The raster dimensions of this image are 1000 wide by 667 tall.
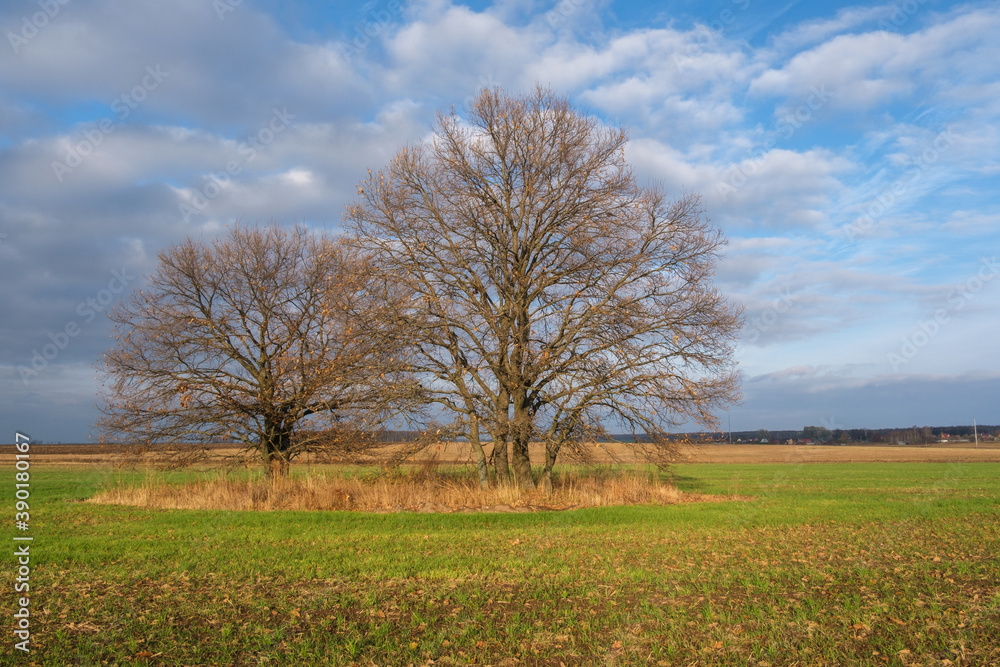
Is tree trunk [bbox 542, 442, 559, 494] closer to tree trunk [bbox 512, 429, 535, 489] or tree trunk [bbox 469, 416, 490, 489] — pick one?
tree trunk [bbox 512, 429, 535, 489]

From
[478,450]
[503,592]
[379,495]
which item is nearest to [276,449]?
[379,495]

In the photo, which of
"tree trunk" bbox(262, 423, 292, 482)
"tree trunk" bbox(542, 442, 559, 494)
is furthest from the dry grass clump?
"tree trunk" bbox(262, 423, 292, 482)

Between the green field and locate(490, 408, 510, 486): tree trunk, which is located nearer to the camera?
the green field

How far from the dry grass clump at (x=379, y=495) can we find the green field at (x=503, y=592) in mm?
2235

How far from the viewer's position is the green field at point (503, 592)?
6832mm

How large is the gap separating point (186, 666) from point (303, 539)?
7341 millimetres

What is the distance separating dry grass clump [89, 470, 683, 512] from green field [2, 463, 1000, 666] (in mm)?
2235

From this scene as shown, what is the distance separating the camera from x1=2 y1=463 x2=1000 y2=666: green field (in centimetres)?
683

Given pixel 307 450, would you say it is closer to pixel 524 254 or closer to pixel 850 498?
pixel 524 254

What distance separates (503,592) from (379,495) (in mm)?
10490

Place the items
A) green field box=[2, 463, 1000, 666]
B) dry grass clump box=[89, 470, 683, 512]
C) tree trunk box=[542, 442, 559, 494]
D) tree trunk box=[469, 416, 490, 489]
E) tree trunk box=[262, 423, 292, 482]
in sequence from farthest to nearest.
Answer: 1. tree trunk box=[262, 423, 292, 482]
2. tree trunk box=[469, 416, 490, 489]
3. tree trunk box=[542, 442, 559, 494]
4. dry grass clump box=[89, 470, 683, 512]
5. green field box=[2, 463, 1000, 666]

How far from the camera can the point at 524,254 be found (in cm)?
2169

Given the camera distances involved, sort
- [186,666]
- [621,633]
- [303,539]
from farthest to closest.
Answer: [303,539], [621,633], [186,666]

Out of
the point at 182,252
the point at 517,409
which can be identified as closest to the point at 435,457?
the point at 517,409
